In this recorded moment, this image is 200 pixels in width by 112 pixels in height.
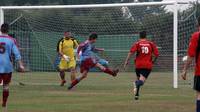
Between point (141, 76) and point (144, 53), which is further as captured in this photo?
point (141, 76)

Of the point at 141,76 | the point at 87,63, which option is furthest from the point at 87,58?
the point at 141,76

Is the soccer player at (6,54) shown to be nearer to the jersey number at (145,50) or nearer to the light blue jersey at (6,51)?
the light blue jersey at (6,51)

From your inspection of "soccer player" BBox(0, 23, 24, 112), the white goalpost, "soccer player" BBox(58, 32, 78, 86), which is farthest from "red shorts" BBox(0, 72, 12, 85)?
the white goalpost

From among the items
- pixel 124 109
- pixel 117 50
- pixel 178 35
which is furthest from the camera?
pixel 117 50

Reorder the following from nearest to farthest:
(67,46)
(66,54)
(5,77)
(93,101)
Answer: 1. (5,77)
2. (93,101)
3. (67,46)
4. (66,54)

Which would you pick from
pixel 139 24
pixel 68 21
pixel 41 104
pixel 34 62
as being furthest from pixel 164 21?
pixel 41 104

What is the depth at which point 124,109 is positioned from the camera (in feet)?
53.3

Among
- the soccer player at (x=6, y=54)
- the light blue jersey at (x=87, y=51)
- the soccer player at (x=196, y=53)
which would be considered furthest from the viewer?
the light blue jersey at (x=87, y=51)

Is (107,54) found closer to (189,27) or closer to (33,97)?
(189,27)

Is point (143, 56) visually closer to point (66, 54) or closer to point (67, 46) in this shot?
point (67, 46)

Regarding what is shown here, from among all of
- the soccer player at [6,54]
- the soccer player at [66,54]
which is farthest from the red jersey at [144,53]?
the soccer player at [66,54]

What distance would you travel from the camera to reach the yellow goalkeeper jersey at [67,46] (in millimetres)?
25547

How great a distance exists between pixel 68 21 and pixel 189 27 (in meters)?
5.97

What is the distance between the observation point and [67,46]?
25688 millimetres
